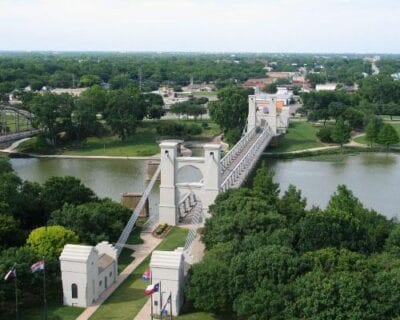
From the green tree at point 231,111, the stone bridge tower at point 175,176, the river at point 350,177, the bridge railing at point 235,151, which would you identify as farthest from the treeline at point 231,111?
the stone bridge tower at point 175,176

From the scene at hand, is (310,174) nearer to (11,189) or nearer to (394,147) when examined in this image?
(394,147)

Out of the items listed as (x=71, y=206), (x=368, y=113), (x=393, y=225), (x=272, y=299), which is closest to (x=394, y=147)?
(x=368, y=113)

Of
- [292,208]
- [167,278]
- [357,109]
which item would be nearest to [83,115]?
[357,109]

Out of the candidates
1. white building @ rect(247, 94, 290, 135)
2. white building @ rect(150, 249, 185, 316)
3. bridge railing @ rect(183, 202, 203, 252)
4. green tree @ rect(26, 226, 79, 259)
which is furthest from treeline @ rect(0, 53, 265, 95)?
white building @ rect(150, 249, 185, 316)

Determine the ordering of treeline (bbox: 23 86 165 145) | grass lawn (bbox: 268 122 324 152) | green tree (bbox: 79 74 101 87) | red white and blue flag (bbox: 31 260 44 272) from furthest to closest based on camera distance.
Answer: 1. green tree (bbox: 79 74 101 87)
2. grass lawn (bbox: 268 122 324 152)
3. treeline (bbox: 23 86 165 145)
4. red white and blue flag (bbox: 31 260 44 272)

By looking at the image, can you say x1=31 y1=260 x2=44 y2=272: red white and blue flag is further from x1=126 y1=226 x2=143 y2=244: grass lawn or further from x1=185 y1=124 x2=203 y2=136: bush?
x1=185 y1=124 x2=203 y2=136: bush

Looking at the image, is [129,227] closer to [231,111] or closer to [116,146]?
[116,146]

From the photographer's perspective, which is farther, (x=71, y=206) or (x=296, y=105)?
(x=296, y=105)
